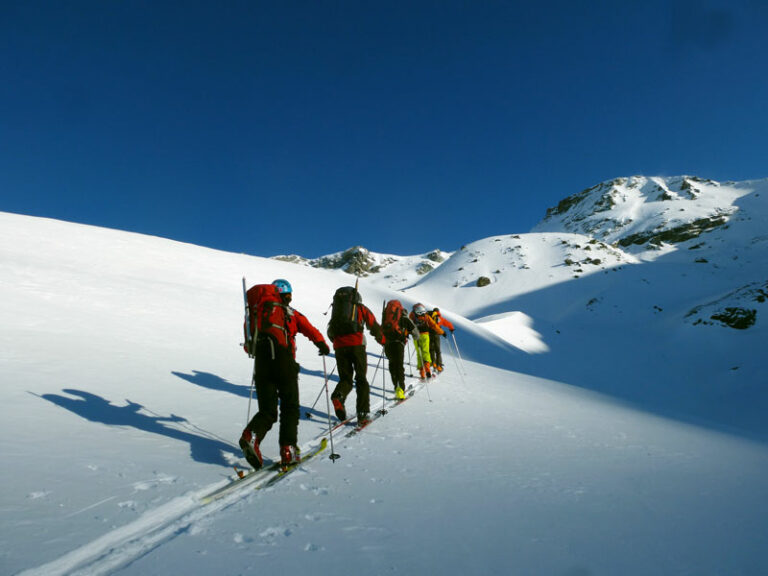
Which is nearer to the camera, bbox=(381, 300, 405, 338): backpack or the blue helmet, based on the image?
the blue helmet

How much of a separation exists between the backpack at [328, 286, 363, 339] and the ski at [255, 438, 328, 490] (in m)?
2.15

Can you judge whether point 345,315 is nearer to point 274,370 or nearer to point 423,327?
point 274,370

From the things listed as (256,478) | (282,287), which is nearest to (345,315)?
(282,287)

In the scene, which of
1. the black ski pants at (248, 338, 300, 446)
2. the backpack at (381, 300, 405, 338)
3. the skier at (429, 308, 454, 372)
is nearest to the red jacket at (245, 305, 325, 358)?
the black ski pants at (248, 338, 300, 446)

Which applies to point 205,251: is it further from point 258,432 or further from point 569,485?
point 569,485

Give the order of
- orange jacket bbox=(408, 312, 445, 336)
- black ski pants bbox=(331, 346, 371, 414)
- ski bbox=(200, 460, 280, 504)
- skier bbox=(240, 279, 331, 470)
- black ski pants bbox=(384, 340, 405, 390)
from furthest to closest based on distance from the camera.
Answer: orange jacket bbox=(408, 312, 445, 336)
black ski pants bbox=(384, 340, 405, 390)
black ski pants bbox=(331, 346, 371, 414)
skier bbox=(240, 279, 331, 470)
ski bbox=(200, 460, 280, 504)

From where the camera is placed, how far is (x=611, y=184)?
186750 millimetres

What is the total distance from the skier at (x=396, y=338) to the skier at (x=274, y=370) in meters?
4.32

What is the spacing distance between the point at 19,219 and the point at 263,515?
2919 centimetres

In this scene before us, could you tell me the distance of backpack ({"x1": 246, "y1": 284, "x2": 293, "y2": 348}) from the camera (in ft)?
15.8

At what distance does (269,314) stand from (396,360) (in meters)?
4.99

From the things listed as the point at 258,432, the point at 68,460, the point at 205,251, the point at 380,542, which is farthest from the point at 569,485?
the point at 205,251

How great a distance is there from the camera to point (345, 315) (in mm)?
6977

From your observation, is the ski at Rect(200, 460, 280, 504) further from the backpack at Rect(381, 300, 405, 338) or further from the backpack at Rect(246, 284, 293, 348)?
the backpack at Rect(381, 300, 405, 338)
